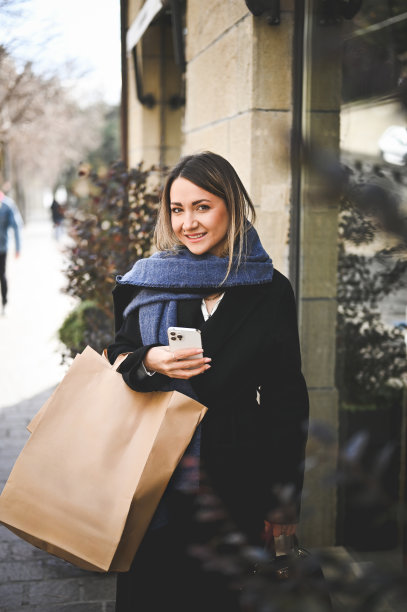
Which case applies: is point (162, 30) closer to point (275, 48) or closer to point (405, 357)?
point (275, 48)

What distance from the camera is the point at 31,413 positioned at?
21.5ft

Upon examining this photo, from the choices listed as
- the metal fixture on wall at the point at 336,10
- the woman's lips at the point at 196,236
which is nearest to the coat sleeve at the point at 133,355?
the woman's lips at the point at 196,236

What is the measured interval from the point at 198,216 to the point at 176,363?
49 centimetres

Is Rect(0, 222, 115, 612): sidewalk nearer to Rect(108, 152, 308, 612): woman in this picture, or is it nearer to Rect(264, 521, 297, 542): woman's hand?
Rect(108, 152, 308, 612): woman

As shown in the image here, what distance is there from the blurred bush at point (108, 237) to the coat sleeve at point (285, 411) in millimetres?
2740

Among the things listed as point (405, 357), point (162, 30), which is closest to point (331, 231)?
point (405, 357)

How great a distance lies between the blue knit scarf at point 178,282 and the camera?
7.50ft

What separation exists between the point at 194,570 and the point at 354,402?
65.5 inches

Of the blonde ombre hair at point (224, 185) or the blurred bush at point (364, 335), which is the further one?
the blurred bush at point (364, 335)

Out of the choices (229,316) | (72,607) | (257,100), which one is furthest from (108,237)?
(229,316)

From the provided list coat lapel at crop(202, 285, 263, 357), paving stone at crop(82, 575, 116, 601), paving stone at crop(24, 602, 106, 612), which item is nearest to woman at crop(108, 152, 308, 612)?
coat lapel at crop(202, 285, 263, 357)

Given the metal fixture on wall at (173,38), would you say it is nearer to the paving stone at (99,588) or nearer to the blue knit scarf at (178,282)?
the blue knit scarf at (178,282)

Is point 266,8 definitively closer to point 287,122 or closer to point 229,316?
point 287,122

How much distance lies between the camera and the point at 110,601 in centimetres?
355
